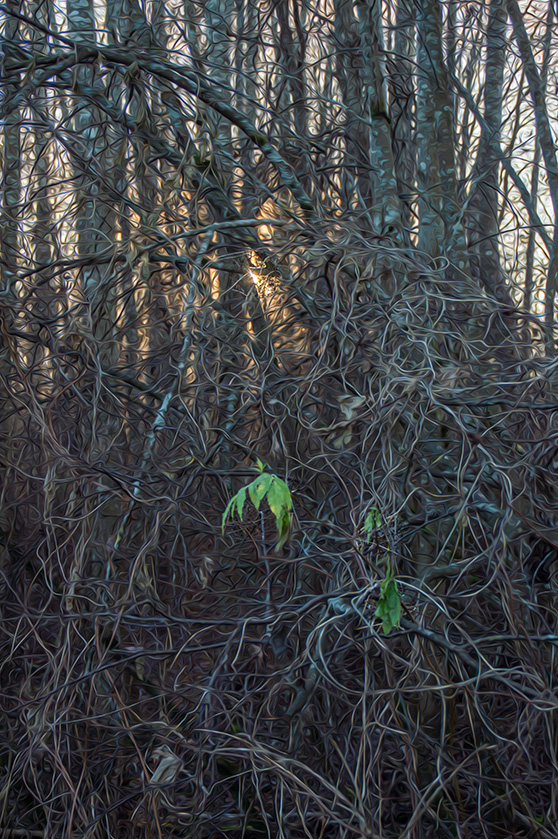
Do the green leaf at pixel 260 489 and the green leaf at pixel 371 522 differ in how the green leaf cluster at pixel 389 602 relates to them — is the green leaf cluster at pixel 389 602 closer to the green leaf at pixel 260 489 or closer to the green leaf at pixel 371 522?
the green leaf at pixel 371 522

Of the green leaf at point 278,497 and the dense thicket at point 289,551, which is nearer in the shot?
the green leaf at point 278,497

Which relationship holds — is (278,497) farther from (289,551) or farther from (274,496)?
(289,551)

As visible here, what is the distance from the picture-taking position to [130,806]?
259cm

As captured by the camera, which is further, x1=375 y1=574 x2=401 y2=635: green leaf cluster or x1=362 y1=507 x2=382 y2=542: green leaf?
x1=362 y1=507 x2=382 y2=542: green leaf

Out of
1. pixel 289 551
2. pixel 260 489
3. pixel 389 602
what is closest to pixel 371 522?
pixel 389 602

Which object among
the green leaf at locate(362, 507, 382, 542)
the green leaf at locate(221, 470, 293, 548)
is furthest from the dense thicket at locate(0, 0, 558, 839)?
the green leaf at locate(221, 470, 293, 548)

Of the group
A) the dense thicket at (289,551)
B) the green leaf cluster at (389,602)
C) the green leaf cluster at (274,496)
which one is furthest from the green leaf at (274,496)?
the green leaf cluster at (389,602)

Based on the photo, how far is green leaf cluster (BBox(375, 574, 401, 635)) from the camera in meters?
1.95

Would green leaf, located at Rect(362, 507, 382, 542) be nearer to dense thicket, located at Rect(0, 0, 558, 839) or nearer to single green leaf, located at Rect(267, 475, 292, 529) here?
dense thicket, located at Rect(0, 0, 558, 839)

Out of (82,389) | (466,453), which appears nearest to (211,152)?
(82,389)

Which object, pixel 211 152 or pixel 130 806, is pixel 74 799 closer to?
pixel 130 806

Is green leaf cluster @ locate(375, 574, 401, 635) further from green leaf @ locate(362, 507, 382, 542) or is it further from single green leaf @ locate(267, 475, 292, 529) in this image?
single green leaf @ locate(267, 475, 292, 529)

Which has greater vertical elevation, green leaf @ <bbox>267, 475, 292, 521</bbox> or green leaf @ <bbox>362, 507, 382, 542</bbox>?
green leaf @ <bbox>267, 475, 292, 521</bbox>

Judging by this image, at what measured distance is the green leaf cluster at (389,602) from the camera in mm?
1946
